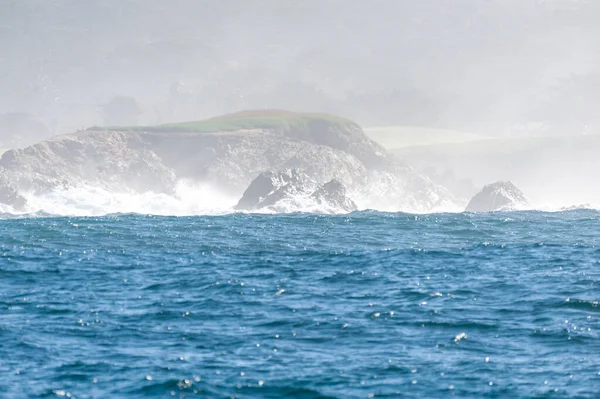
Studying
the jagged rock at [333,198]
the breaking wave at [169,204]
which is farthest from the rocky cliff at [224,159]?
the jagged rock at [333,198]

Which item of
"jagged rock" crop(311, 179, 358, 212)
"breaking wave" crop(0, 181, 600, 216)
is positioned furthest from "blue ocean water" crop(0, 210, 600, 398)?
"breaking wave" crop(0, 181, 600, 216)

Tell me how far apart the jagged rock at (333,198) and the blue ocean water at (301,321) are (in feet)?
184

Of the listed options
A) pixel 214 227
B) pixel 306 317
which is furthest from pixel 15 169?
pixel 306 317

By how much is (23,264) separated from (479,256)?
21970 mm

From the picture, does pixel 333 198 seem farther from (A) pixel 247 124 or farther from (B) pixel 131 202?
(A) pixel 247 124

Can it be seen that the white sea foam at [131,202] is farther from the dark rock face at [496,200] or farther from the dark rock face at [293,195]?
the dark rock face at [496,200]

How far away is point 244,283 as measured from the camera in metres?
36.6

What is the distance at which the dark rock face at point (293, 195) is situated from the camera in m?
107

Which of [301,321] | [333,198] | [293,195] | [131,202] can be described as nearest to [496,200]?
[333,198]

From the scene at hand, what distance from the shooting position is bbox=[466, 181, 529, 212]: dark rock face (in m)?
123

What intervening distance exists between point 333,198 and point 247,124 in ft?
182

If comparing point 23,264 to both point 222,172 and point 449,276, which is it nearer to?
point 449,276

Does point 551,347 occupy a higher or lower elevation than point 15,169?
lower

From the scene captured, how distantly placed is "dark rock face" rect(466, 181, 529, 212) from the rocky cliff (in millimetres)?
19902
